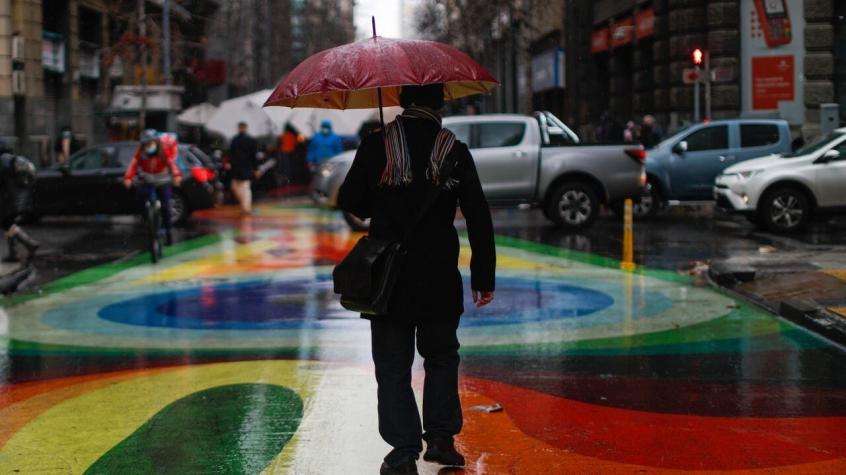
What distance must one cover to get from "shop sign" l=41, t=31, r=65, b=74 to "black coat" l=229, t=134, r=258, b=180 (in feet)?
33.7

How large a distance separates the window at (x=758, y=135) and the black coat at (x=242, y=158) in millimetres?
9988

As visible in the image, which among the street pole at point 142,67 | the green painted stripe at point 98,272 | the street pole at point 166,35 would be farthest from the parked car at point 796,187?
the street pole at point 166,35

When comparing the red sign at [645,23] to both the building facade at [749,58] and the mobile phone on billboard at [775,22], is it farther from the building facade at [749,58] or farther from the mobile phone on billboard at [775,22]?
the mobile phone on billboard at [775,22]

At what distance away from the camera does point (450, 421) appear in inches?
222

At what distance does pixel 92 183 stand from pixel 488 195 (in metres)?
7.81

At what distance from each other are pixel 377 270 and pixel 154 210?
11.5 metres

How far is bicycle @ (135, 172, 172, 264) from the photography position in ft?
52.9

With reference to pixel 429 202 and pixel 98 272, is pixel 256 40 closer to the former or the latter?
pixel 98 272

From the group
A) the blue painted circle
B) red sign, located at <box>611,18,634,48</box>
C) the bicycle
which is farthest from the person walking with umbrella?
red sign, located at <box>611,18,634,48</box>

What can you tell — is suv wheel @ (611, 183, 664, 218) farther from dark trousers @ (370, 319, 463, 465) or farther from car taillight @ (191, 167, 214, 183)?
dark trousers @ (370, 319, 463, 465)

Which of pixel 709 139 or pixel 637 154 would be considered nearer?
pixel 637 154

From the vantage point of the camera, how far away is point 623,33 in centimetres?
3609

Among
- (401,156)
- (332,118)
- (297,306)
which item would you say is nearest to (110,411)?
(401,156)

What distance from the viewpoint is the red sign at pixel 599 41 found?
39384 millimetres
